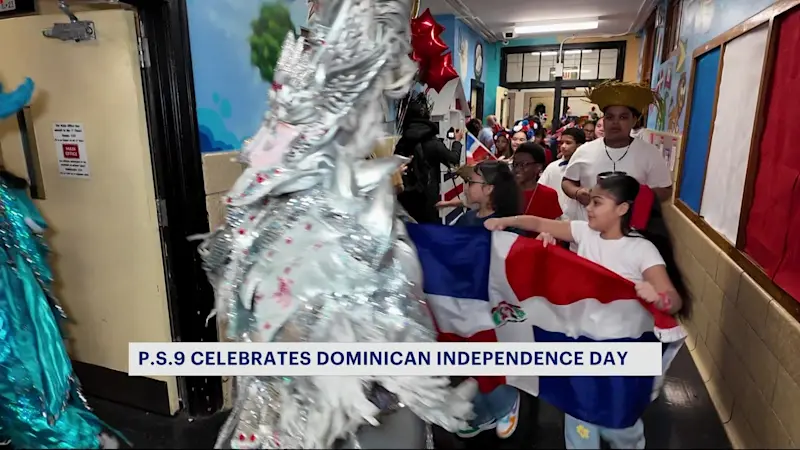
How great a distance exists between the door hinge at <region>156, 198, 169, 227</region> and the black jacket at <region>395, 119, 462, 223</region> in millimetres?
1027

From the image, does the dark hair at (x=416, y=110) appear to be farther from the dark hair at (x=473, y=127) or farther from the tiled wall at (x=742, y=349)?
→ the dark hair at (x=473, y=127)

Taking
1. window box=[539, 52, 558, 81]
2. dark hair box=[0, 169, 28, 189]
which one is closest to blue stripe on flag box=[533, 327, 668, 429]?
dark hair box=[0, 169, 28, 189]

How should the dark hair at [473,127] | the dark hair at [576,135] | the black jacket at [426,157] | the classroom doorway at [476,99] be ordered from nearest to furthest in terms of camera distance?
the black jacket at [426,157], the dark hair at [576,135], the dark hair at [473,127], the classroom doorway at [476,99]

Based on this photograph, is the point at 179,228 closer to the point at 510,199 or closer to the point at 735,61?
the point at 510,199

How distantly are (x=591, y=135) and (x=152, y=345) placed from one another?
410 cm

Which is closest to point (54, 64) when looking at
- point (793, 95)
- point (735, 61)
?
point (793, 95)

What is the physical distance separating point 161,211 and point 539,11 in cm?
469

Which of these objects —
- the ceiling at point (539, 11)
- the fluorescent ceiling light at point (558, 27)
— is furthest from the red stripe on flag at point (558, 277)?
the fluorescent ceiling light at point (558, 27)

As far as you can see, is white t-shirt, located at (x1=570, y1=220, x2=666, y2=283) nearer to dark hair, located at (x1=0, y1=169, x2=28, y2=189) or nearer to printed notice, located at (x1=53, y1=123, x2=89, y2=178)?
printed notice, located at (x1=53, y1=123, x2=89, y2=178)

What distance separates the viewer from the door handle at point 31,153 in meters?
1.77

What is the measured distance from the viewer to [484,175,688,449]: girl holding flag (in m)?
1.21

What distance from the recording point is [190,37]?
5.28 ft

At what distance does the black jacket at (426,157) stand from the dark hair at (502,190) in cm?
74
